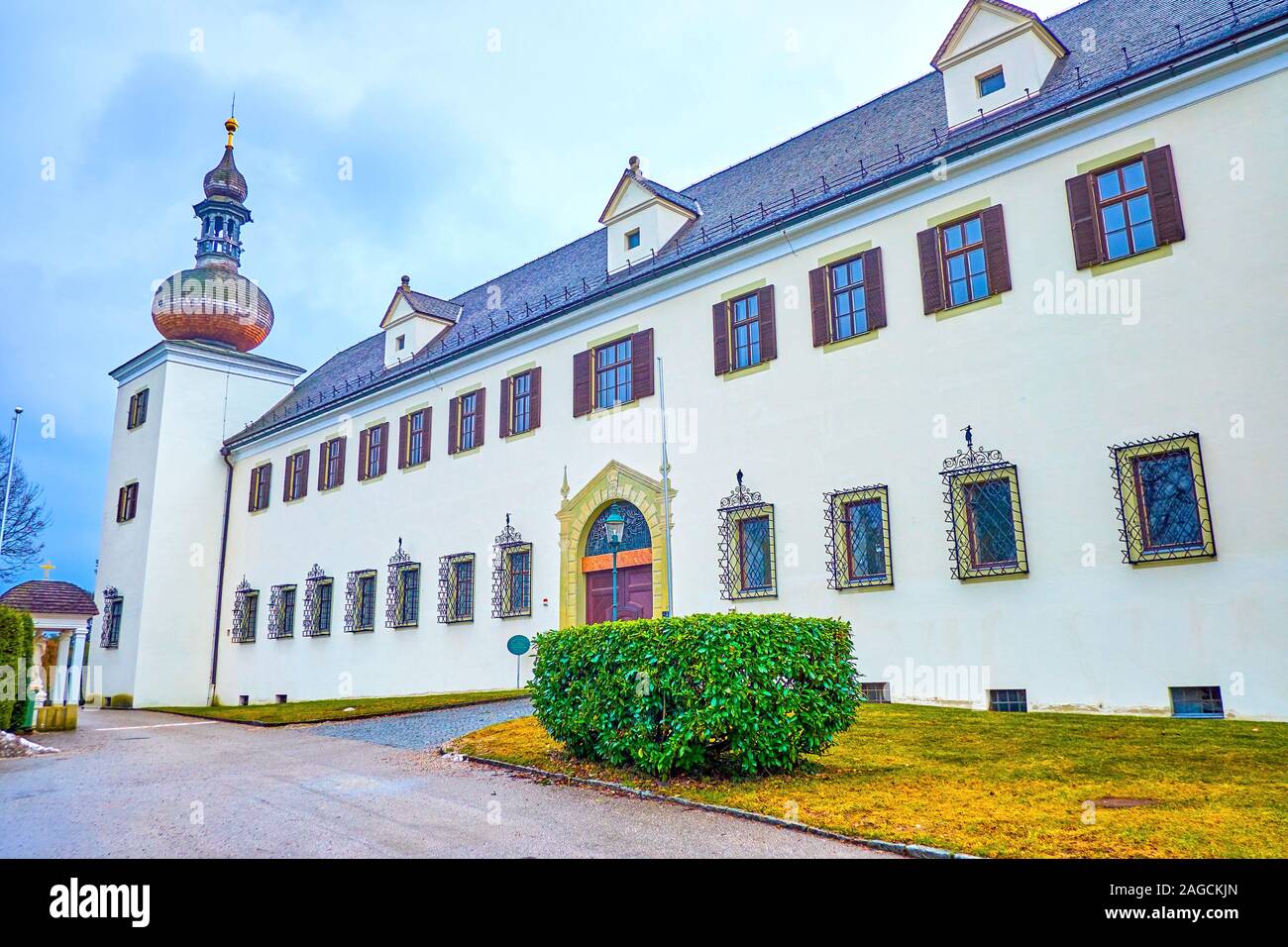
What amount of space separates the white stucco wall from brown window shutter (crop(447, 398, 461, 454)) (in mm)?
4003

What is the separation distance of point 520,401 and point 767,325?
23.0ft

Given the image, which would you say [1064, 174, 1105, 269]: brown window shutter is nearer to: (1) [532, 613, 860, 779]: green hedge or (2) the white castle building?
(2) the white castle building

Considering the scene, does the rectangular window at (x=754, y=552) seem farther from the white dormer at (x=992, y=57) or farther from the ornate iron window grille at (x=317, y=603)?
the ornate iron window grille at (x=317, y=603)

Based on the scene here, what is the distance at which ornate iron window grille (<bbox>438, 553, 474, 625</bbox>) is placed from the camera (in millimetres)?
21500

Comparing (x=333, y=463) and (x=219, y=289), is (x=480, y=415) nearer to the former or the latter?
(x=333, y=463)

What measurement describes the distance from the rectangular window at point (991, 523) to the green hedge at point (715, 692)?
484 cm

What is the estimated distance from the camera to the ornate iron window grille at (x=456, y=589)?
70.5 ft

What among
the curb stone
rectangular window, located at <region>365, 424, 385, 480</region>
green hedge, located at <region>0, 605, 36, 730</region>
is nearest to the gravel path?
the curb stone

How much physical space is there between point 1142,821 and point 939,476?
784 centimetres

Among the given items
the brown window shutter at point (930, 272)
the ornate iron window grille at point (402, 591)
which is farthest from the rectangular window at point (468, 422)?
the brown window shutter at point (930, 272)

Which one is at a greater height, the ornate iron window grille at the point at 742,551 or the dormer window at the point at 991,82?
the dormer window at the point at 991,82

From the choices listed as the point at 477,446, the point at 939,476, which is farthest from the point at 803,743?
→ the point at 477,446

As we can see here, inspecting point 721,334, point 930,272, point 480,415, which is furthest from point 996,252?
point 480,415

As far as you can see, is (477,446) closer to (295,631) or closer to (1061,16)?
(295,631)
